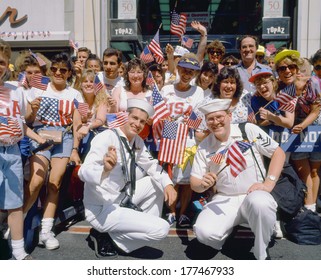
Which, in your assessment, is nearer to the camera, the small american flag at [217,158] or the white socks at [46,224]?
the small american flag at [217,158]

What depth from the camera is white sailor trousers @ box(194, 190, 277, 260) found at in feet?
11.5

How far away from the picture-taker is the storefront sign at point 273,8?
41.6 feet

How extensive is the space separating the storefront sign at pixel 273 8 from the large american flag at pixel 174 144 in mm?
9706

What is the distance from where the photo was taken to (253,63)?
572 centimetres

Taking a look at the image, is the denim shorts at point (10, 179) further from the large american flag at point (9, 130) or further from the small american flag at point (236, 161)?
the small american flag at point (236, 161)

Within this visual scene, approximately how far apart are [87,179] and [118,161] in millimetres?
414

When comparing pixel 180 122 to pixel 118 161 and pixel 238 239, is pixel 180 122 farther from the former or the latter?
pixel 238 239

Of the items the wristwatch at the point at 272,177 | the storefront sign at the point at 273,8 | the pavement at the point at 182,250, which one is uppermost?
the storefront sign at the point at 273,8

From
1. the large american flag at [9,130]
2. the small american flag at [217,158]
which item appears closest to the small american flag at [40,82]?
the large american flag at [9,130]

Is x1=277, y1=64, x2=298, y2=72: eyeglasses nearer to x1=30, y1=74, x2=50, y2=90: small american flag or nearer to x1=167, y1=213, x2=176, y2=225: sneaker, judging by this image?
x1=167, y1=213, x2=176, y2=225: sneaker

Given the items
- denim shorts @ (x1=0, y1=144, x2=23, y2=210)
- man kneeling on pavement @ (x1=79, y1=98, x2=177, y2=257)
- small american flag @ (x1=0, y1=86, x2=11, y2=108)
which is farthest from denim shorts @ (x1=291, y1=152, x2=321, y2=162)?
small american flag @ (x1=0, y1=86, x2=11, y2=108)

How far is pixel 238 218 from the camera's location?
12.6 feet

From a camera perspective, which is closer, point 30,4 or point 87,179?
point 87,179
